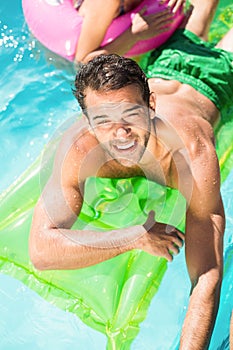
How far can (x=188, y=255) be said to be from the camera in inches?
93.7

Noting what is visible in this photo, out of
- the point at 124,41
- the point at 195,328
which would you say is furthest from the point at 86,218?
the point at 124,41

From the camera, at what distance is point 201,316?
223 centimetres

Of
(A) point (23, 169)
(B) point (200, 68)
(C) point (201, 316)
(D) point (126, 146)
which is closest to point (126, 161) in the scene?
(D) point (126, 146)

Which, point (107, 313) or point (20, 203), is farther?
point (20, 203)

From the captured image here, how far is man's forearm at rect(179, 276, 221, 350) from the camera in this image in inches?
86.5

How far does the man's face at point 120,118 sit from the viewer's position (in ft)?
7.24

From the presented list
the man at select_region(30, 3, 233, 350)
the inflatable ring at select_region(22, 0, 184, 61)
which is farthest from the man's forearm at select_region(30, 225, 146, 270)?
the inflatable ring at select_region(22, 0, 184, 61)

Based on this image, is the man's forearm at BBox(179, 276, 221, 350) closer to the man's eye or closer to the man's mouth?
the man's mouth

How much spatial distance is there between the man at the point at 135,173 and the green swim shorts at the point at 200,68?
0.85 feet

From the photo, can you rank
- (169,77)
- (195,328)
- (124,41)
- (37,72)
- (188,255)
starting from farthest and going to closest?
(37,72) < (124,41) < (169,77) < (188,255) < (195,328)

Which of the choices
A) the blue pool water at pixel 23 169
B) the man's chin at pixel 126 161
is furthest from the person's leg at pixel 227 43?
the man's chin at pixel 126 161

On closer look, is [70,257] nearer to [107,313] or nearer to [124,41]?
[107,313]

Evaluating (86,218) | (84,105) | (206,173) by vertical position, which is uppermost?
(84,105)

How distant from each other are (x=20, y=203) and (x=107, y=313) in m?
0.56
